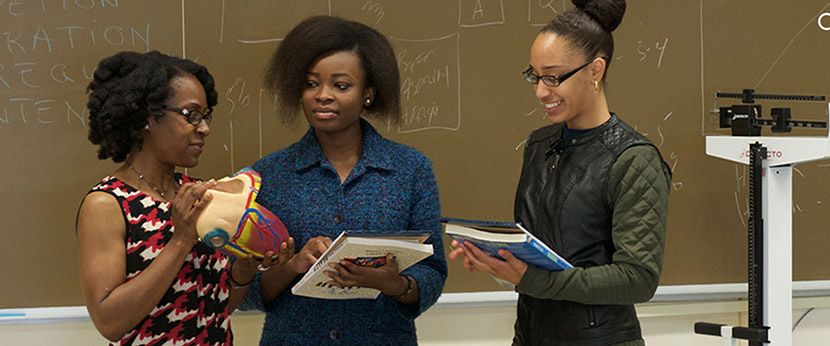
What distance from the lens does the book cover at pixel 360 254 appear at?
1.34 metres

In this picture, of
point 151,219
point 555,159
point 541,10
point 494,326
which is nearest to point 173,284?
point 151,219

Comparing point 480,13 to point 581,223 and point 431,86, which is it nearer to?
point 431,86

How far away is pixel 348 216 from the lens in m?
1.63

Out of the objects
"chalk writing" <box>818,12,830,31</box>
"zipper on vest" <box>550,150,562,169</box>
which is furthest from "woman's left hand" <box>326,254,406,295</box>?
"chalk writing" <box>818,12,830,31</box>

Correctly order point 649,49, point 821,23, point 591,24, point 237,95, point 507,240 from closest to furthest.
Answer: point 507,240, point 591,24, point 237,95, point 649,49, point 821,23

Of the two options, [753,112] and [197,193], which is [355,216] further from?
[753,112]

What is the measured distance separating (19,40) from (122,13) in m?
0.31

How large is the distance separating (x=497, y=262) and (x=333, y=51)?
0.59 m

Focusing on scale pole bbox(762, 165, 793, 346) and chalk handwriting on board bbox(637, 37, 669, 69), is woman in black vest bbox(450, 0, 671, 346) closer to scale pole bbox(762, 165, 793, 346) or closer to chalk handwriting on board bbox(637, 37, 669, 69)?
scale pole bbox(762, 165, 793, 346)

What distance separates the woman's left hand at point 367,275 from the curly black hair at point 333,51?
1.36 feet

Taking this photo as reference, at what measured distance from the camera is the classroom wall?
231cm

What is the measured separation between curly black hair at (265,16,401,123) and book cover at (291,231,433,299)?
420 millimetres

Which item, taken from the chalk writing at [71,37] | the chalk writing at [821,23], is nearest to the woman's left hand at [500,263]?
the chalk writing at [71,37]

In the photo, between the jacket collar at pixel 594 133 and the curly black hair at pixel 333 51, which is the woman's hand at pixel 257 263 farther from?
the jacket collar at pixel 594 133
